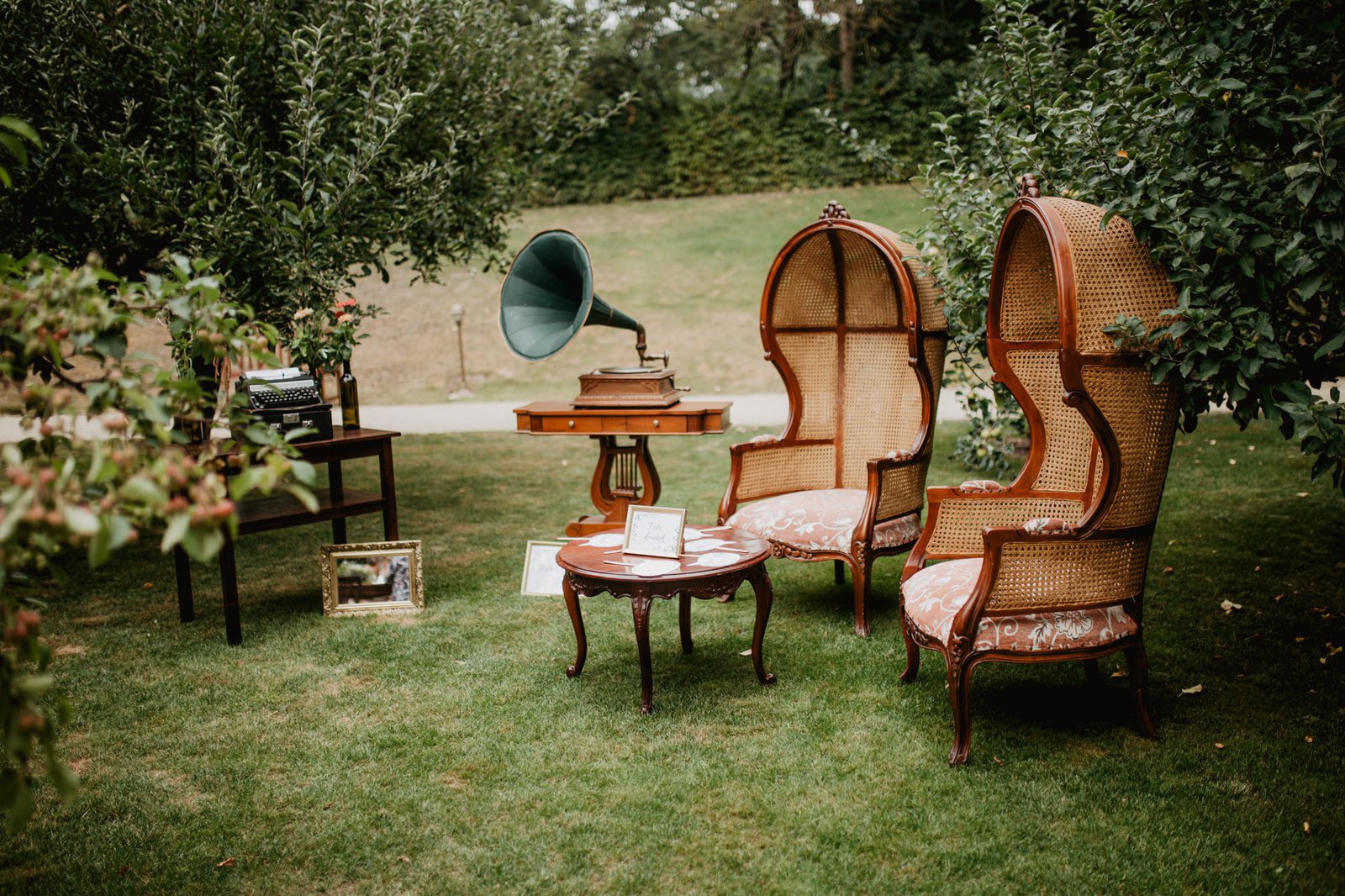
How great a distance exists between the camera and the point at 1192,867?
239 cm

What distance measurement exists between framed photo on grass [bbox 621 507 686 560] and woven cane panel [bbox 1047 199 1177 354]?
4.99 feet

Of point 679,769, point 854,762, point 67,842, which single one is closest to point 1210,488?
point 854,762

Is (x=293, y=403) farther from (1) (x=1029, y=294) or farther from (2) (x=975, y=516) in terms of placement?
(1) (x=1029, y=294)

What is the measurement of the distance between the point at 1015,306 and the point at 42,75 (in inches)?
189

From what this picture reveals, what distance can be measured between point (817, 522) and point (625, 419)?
1.19 meters

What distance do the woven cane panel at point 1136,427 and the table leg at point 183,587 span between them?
12.8 ft

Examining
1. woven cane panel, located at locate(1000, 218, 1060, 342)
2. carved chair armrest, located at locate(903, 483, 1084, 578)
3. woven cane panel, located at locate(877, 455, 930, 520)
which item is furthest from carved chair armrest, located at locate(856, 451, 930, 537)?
woven cane panel, located at locate(1000, 218, 1060, 342)

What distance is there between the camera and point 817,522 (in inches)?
164

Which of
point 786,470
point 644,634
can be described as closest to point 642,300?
point 786,470

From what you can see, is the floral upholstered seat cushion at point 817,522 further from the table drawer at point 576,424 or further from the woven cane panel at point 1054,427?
the table drawer at point 576,424

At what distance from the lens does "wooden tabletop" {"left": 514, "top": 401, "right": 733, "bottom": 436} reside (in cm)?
469

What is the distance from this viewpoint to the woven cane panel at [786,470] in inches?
182

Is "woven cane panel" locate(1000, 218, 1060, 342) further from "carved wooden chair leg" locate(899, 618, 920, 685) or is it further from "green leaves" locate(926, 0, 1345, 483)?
"carved wooden chair leg" locate(899, 618, 920, 685)

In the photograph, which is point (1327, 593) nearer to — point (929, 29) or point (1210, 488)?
point (1210, 488)
